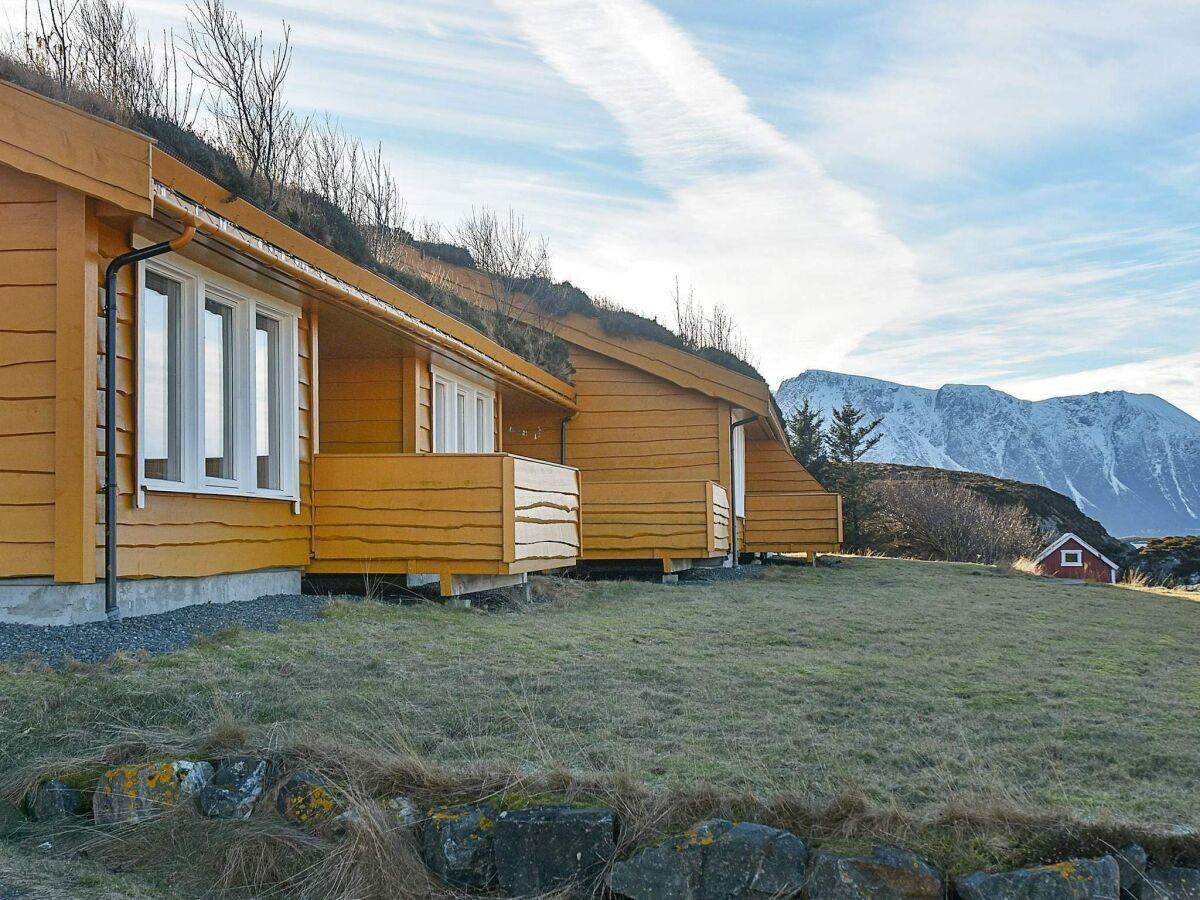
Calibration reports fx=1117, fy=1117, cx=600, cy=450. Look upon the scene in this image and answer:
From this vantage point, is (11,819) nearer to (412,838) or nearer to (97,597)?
(412,838)

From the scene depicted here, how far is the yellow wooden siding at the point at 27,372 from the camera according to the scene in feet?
22.0

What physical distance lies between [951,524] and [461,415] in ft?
61.1

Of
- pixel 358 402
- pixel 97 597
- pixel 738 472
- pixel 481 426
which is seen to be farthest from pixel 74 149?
pixel 738 472

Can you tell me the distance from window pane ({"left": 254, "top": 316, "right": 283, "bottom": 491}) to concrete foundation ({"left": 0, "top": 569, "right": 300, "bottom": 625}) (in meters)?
0.97

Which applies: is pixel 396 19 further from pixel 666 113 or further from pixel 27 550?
pixel 27 550

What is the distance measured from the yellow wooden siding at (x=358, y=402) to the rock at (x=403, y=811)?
773 cm

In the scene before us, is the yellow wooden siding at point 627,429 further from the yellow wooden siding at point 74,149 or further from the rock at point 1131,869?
the rock at point 1131,869

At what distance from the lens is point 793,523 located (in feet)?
64.4

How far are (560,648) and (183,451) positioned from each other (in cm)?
300

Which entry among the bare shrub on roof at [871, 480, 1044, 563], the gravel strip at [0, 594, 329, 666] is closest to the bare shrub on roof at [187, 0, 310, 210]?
the gravel strip at [0, 594, 329, 666]

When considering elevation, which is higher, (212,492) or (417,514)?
(212,492)

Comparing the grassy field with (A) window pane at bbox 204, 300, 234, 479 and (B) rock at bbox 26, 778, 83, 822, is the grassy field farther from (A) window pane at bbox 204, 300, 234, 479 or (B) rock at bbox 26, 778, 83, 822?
(A) window pane at bbox 204, 300, 234, 479

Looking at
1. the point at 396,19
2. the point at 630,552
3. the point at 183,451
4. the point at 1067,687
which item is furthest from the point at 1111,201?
the point at 183,451

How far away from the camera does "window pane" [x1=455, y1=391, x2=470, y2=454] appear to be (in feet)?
43.8
